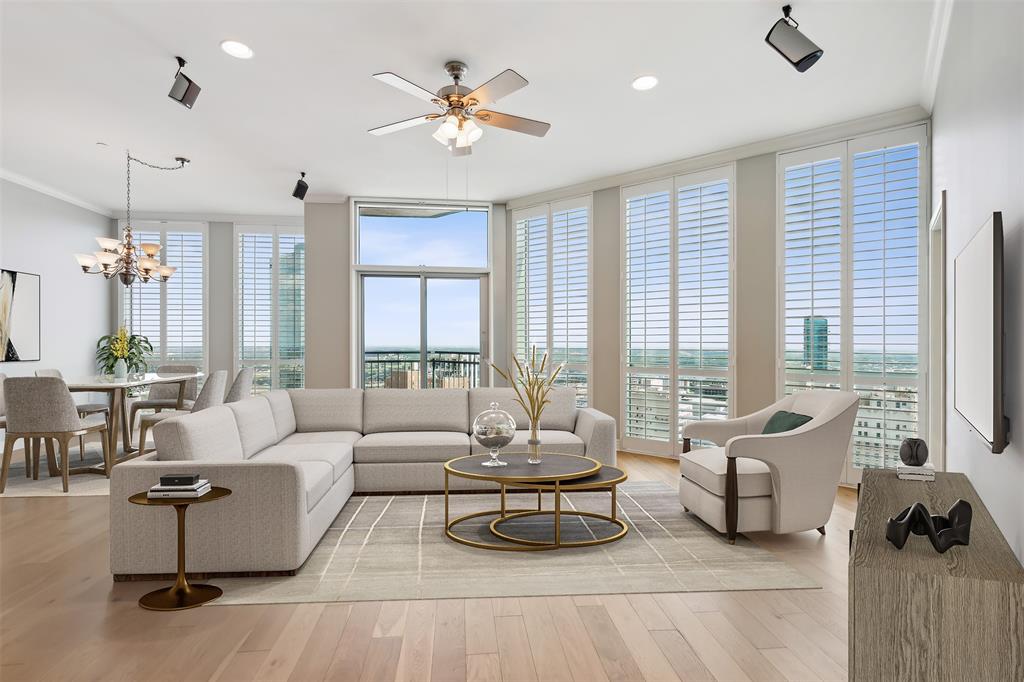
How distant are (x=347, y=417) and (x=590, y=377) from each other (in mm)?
2758

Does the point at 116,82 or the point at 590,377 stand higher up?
the point at 116,82

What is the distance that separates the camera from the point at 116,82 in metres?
4.21

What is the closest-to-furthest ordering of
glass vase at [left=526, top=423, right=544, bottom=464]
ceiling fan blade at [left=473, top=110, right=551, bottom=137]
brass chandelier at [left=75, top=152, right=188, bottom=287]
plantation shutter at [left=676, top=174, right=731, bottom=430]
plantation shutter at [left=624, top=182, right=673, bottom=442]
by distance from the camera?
1. ceiling fan blade at [left=473, top=110, right=551, bottom=137]
2. glass vase at [left=526, top=423, right=544, bottom=464]
3. plantation shutter at [left=676, top=174, right=731, bottom=430]
4. brass chandelier at [left=75, top=152, right=188, bottom=287]
5. plantation shutter at [left=624, top=182, right=673, bottom=442]

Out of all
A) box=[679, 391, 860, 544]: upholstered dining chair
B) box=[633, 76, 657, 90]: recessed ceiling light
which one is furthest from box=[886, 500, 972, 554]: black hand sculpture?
box=[633, 76, 657, 90]: recessed ceiling light

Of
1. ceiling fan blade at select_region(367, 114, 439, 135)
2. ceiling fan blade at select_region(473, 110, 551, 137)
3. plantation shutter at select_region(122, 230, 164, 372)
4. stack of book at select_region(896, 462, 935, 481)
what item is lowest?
stack of book at select_region(896, 462, 935, 481)

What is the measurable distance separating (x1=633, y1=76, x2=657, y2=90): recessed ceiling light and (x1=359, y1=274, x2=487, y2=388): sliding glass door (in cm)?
381

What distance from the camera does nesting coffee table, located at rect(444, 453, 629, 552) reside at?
137 inches

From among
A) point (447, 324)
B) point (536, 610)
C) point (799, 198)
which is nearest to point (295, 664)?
point (536, 610)

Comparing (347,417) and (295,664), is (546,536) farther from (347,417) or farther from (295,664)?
(347,417)

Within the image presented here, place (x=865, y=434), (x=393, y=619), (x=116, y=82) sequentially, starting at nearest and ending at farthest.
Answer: (x=393, y=619) < (x=116, y=82) < (x=865, y=434)

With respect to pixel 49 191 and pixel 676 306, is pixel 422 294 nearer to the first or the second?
pixel 676 306

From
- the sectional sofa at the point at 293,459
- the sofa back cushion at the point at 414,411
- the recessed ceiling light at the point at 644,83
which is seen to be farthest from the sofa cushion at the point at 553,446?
the recessed ceiling light at the point at 644,83

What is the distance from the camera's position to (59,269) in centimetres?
729

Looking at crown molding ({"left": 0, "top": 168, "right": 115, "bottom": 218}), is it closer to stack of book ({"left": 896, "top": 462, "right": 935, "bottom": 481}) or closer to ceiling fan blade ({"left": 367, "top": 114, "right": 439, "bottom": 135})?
ceiling fan blade ({"left": 367, "top": 114, "right": 439, "bottom": 135})
